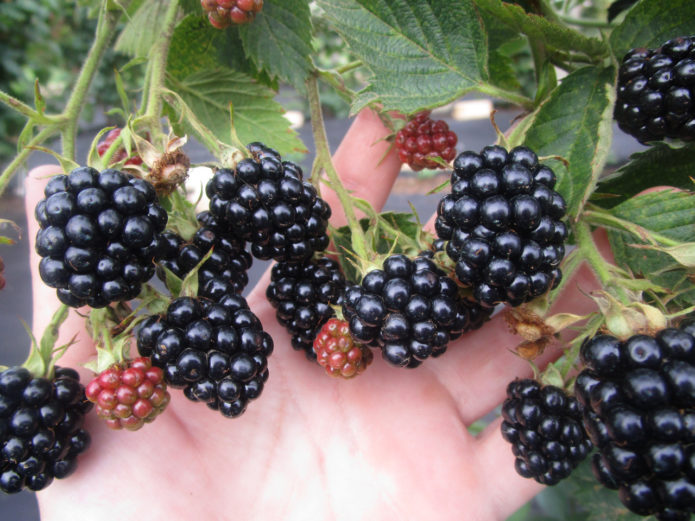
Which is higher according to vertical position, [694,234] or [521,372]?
[694,234]

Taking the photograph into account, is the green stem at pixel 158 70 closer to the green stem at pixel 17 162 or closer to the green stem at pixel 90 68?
the green stem at pixel 90 68

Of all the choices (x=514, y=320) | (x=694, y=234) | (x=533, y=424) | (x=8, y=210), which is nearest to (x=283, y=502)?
(x=533, y=424)

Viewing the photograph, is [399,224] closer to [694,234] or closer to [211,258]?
[211,258]

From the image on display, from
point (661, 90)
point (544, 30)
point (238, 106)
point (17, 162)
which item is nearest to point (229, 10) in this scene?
point (238, 106)

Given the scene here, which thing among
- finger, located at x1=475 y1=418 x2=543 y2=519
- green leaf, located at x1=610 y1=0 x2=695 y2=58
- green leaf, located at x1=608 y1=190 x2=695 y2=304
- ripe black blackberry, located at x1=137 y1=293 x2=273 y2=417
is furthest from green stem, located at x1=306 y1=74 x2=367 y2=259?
finger, located at x1=475 y1=418 x2=543 y2=519

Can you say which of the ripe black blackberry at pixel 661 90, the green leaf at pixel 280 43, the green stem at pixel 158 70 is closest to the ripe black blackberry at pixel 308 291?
the green stem at pixel 158 70

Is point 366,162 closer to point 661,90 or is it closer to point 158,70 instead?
point 158,70
